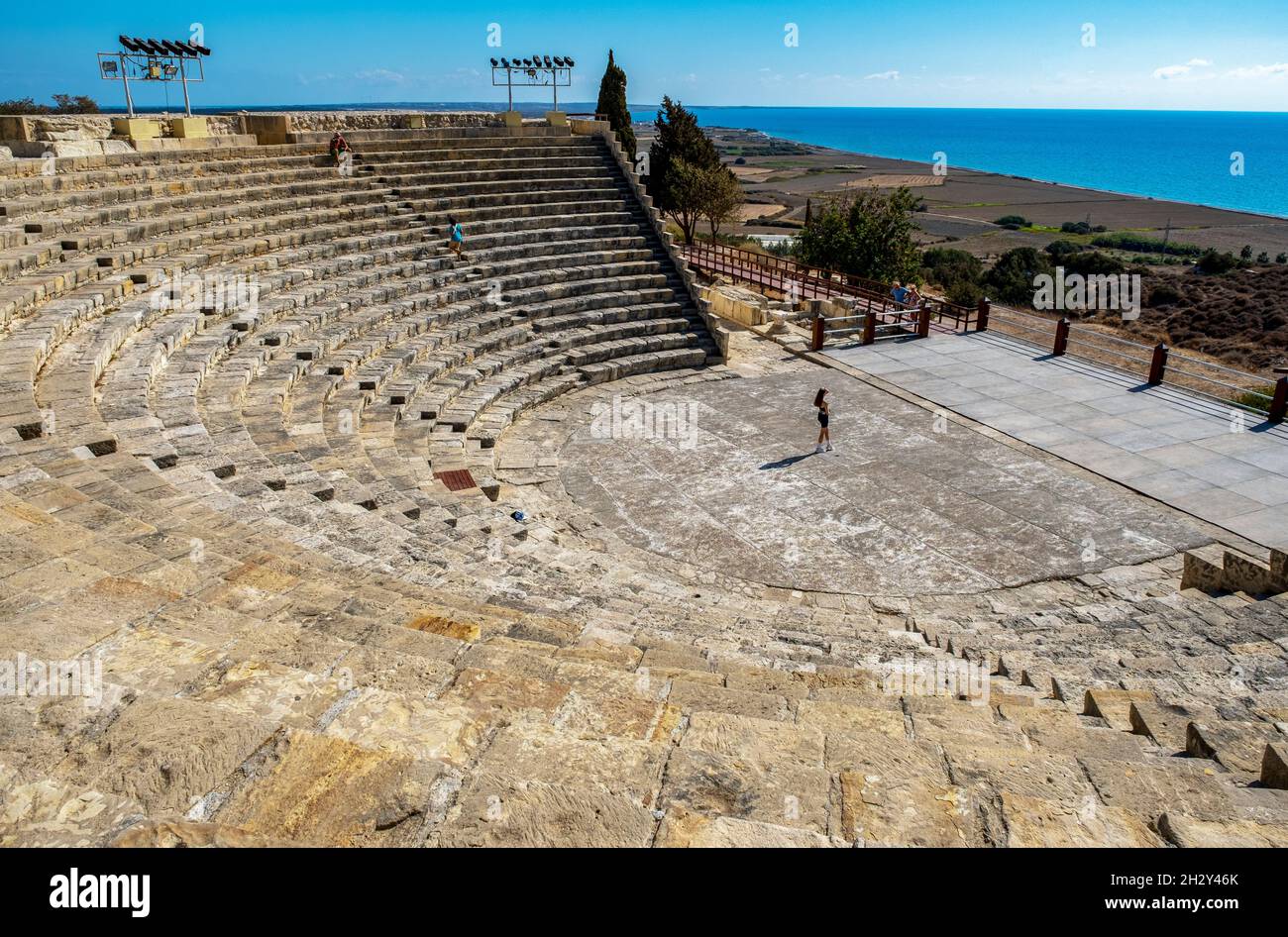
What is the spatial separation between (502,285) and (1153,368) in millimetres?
14081

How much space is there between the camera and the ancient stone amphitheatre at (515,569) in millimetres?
3859

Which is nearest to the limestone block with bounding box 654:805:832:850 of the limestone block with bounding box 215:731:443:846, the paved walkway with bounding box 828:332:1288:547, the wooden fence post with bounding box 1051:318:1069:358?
the limestone block with bounding box 215:731:443:846

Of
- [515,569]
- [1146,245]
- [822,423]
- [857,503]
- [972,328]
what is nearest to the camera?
[515,569]

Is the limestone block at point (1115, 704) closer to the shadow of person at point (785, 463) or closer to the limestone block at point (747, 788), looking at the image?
the limestone block at point (747, 788)

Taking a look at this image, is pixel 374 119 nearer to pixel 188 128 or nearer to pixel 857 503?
pixel 188 128

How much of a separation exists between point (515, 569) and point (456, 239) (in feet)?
40.6

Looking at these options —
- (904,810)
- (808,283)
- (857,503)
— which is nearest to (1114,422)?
(857,503)

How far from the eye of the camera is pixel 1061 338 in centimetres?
1898

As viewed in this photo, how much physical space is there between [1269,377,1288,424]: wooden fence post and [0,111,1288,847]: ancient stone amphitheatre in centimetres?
461

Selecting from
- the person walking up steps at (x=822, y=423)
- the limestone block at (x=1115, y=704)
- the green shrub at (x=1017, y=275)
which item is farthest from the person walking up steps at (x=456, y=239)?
the green shrub at (x=1017, y=275)

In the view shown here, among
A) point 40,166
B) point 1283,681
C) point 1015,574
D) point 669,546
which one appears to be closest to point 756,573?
point 669,546

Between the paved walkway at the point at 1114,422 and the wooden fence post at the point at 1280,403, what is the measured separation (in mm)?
297

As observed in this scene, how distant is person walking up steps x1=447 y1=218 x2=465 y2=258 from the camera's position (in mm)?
19062

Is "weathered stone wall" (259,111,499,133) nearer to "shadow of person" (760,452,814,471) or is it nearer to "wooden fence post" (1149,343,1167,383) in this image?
"shadow of person" (760,452,814,471)
